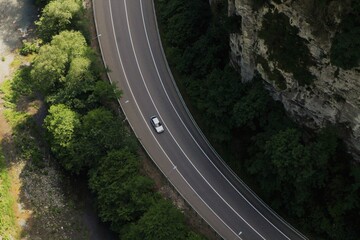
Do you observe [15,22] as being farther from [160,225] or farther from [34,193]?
[160,225]

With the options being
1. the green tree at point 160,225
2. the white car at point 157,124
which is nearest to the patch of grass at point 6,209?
the green tree at point 160,225

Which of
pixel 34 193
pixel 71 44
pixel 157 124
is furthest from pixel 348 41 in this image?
pixel 34 193

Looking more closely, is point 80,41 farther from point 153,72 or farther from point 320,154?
point 320,154

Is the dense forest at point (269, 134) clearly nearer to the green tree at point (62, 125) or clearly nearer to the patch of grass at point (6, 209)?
the green tree at point (62, 125)

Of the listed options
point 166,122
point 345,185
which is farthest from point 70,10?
point 345,185

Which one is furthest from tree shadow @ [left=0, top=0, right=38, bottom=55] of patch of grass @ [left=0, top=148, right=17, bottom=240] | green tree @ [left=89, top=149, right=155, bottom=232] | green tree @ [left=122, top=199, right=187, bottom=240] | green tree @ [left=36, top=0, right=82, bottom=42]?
green tree @ [left=122, top=199, right=187, bottom=240]
